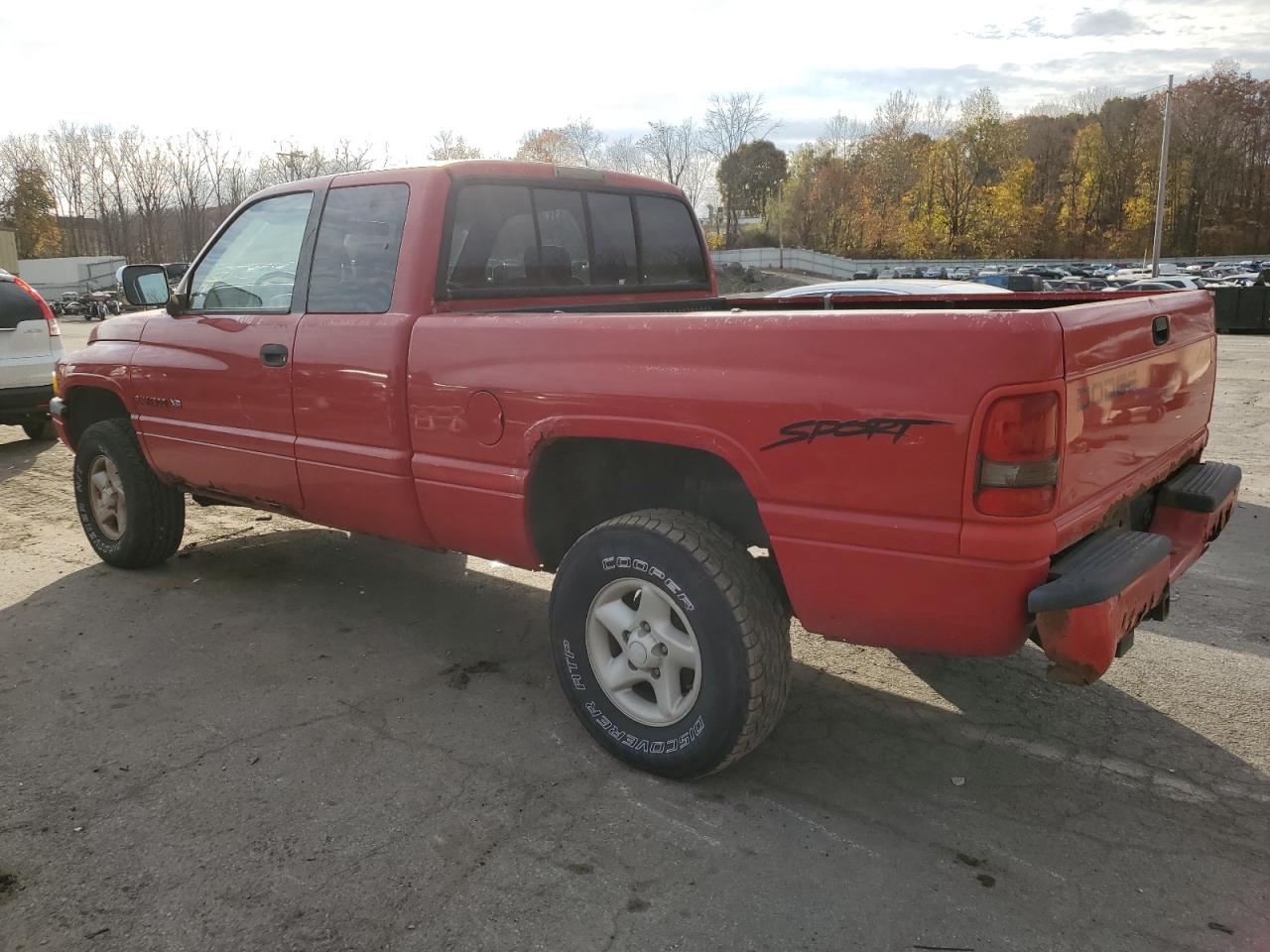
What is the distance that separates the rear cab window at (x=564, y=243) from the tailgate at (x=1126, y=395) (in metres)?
2.24

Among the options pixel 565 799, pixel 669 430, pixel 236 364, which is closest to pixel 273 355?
pixel 236 364

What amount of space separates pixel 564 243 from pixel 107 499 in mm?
3111

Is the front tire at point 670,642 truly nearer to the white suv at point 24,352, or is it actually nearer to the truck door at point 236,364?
the truck door at point 236,364

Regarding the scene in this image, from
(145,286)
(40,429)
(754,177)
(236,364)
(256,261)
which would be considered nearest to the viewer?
(236,364)

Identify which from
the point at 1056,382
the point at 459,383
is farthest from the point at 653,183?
the point at 1056,382

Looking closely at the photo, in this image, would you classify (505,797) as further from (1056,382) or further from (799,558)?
(1056,382)

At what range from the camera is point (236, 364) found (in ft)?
14.0

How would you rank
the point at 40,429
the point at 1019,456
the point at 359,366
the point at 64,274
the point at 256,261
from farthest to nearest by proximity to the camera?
the point at 64,274 < the point at 40,429 < the point at 256,261 < the point at 359,366 < the point at 1019,456

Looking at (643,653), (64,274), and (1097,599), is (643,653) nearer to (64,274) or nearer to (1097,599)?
(1097,599)

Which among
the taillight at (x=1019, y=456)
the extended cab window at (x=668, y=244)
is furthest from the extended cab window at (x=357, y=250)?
the taillight at (x=1019, y=456)

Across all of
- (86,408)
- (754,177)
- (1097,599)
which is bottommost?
(1097,599)

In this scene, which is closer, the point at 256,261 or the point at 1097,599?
the point at 1097,599

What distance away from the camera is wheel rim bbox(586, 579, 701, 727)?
292 centimetres

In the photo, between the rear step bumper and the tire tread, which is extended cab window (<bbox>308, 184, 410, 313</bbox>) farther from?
the rear step bumper
